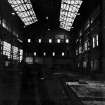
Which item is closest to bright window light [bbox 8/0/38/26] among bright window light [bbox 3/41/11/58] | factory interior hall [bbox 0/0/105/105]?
factory interior hall [bbox 0/0/105/105]

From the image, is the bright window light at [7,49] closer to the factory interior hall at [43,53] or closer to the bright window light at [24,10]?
the factory interior hall at [43,53]

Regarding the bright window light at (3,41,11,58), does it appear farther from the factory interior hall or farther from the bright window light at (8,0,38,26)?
the bright window light at (8,0,38,26)

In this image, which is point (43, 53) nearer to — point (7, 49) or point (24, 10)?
point (7, 49)

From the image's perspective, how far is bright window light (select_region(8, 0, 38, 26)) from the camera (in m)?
1.65

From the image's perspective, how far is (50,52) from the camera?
5.34ft

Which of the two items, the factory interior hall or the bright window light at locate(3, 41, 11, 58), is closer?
the factory interior hall

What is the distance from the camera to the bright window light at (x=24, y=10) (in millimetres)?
1647

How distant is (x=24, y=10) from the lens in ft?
5.48

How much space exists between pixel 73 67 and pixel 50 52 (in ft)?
0.83

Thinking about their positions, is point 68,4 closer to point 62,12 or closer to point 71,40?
point 62,12

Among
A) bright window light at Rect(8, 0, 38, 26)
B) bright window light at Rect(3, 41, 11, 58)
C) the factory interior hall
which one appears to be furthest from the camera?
bright window light at Rect(8, 0, 38, 26)

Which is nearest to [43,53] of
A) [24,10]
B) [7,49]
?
[7,49]

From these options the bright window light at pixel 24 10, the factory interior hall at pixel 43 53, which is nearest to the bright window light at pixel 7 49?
the factory interior hall at pixel 43 53

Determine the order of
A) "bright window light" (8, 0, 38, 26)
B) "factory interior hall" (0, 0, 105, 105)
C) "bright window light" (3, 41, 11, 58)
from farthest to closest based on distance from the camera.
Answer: "bright window light" (8, 0, 38, 26), "bright window light" (3, 41, 11, 58), "factory interior hall" (0, 0, 105, 105)
